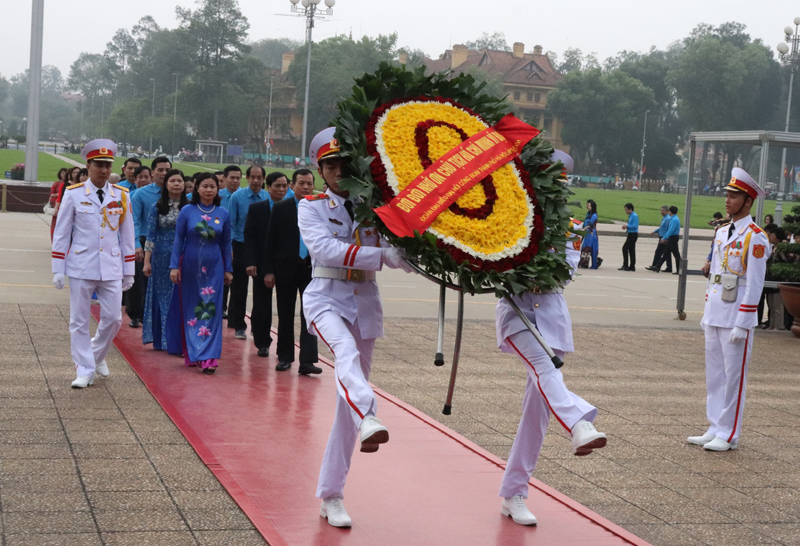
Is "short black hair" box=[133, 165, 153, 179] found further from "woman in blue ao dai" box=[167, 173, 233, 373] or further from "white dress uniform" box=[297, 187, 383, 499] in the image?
"white dress uniform" box=[297, 187, 383, 499]

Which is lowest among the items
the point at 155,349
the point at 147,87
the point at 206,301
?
the point at 155,349

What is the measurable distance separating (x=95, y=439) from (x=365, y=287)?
7.74ft

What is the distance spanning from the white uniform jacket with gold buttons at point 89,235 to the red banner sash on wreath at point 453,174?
12.7 feet

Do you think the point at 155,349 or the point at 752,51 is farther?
the point at 752,51

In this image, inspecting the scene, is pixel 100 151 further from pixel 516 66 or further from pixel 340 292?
pixel 516 66

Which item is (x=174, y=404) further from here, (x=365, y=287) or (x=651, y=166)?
(x=651, y=166)

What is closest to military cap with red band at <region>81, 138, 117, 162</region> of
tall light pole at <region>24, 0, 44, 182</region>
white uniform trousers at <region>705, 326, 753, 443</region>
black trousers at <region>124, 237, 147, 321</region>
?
black trousers at <region>124, 237, 147, 321</region>

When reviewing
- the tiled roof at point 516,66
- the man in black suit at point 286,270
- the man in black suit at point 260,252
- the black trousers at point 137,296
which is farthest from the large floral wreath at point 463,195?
the tiled roof at point 516,66

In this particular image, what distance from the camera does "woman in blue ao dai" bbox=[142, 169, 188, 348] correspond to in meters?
9.59

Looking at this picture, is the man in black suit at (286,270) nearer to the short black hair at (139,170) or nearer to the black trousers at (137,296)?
the black trousers at (137,296)

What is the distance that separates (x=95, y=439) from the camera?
6.16 m

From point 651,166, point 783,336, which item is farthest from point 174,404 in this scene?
point 651,166

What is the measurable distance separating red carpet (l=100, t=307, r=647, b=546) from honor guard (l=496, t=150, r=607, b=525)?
187mm

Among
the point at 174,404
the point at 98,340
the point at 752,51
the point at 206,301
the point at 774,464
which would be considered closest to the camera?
the point at 774,464
